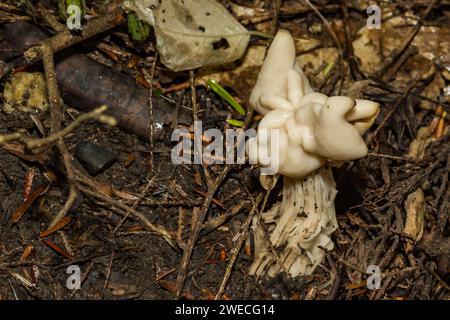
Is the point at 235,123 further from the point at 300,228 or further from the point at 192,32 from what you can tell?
the point at 300,228

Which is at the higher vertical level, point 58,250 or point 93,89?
point 93,89

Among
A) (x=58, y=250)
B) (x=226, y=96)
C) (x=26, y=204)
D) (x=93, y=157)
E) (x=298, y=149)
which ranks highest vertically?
(x=298, y=149)

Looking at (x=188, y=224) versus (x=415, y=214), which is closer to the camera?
→ (x=188, y=224)

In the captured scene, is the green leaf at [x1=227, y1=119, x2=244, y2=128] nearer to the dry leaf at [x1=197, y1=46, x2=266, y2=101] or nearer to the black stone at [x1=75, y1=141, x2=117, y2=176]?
the dry leaf at [x1=197, y1=46, x2=266, y2=101]

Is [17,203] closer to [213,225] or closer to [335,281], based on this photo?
[213,225]

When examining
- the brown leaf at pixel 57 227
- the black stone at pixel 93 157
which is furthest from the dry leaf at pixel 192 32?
the brown leaf at pixel 57 227

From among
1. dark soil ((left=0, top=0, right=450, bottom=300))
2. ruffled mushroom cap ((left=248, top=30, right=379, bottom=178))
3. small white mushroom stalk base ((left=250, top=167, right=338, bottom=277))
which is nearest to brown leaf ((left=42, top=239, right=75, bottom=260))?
dark soil ((left=0, top=0, right=450, bottom=300))

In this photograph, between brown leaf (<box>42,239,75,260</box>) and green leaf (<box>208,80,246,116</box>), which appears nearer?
brown leaf (<box>42,239,75,260</box>)

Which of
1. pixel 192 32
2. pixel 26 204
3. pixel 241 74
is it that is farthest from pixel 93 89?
pixel 241 74
